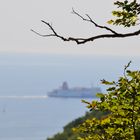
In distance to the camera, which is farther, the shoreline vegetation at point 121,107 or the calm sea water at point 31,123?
the calm sea water at point 31,123

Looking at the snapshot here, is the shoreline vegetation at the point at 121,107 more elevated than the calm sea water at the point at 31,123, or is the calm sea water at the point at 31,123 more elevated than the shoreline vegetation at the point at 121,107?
the calm sea water at the point at 31,123

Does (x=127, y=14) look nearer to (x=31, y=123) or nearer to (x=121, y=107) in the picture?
(x=121, y=107)

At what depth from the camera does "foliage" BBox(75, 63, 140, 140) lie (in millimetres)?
8562

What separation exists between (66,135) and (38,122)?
92.8 metres

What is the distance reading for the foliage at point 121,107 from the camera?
856 cm

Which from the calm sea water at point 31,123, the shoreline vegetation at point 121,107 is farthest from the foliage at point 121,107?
the calm sea water at point 31,123

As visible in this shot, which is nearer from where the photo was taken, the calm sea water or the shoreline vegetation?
the shoreline vegetation

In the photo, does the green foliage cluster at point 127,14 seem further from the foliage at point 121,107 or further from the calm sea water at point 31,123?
the calm sea water at point 31,123

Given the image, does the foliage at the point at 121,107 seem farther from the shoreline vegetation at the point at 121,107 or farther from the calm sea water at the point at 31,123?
the calm sea water at the point at 31,123

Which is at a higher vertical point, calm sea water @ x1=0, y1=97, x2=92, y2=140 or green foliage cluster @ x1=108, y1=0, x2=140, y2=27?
calm sea water @ x1=0, y1=97, x2=92, y2=140

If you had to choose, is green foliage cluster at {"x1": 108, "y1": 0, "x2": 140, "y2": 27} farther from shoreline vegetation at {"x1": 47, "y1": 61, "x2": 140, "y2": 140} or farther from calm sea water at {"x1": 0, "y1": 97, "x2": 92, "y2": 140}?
calm sea water at {"x1": 0, "y1": 97, "x2": 92, "y2": 140}

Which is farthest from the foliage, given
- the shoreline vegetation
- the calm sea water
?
the calm sea water

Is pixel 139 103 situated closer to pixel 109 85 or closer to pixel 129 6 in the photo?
pixel 109 85

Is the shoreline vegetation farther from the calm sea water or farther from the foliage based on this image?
the calm sea water
